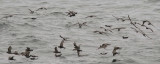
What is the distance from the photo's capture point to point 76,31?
605cm

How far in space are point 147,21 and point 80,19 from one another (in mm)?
1392

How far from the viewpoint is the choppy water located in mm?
4766

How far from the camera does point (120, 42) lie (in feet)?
17.8

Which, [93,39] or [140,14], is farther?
[140,14]

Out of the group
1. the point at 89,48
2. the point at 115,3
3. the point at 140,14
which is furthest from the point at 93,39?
the point at 115,3

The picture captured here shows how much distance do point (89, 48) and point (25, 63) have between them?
1151mm

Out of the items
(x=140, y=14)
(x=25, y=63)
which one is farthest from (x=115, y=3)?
(x=25, y=63)

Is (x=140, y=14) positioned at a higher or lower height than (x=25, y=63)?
higher

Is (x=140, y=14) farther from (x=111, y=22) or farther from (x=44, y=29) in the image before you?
(x=44, y=29)

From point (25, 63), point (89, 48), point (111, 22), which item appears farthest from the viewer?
point (111, 22)

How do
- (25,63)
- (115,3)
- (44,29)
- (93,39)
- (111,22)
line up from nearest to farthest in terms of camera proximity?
(25,63) < (93,39) < (44,29) < (111,22) < (115,3)

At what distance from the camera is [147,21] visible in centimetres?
639

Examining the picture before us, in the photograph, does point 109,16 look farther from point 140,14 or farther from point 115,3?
point 115,3

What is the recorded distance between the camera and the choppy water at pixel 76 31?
4.77 meters
